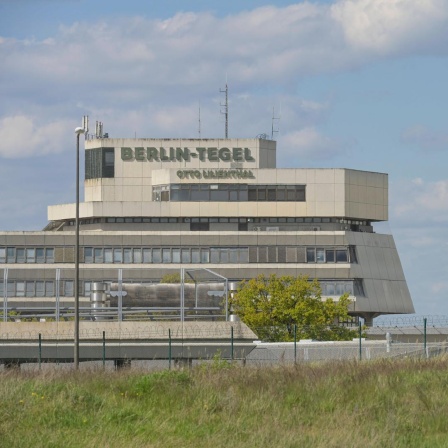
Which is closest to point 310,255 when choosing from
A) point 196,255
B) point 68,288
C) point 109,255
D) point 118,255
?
point 196,255

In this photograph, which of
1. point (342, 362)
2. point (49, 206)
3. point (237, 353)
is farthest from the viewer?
point (49, 206)

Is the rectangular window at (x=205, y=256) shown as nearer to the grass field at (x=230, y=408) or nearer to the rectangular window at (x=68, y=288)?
the rectangular window at (x=68, y=288)

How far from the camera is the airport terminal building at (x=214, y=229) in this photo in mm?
126938

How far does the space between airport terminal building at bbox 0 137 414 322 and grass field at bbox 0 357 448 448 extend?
293ft

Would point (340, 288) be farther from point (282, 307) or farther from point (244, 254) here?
point (282, 307)

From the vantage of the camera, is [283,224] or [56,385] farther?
[283,224]

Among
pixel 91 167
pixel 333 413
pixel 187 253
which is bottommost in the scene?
pixel 333 413

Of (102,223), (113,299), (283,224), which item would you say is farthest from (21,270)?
(113,299)

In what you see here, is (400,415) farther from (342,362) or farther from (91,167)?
(91,167)

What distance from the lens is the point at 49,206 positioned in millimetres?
137375

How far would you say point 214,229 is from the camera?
425ft

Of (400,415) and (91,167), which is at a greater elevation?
(91,167)

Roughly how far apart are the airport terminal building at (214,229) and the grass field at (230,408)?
293 ft

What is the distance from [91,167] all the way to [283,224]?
2048 centimetres
